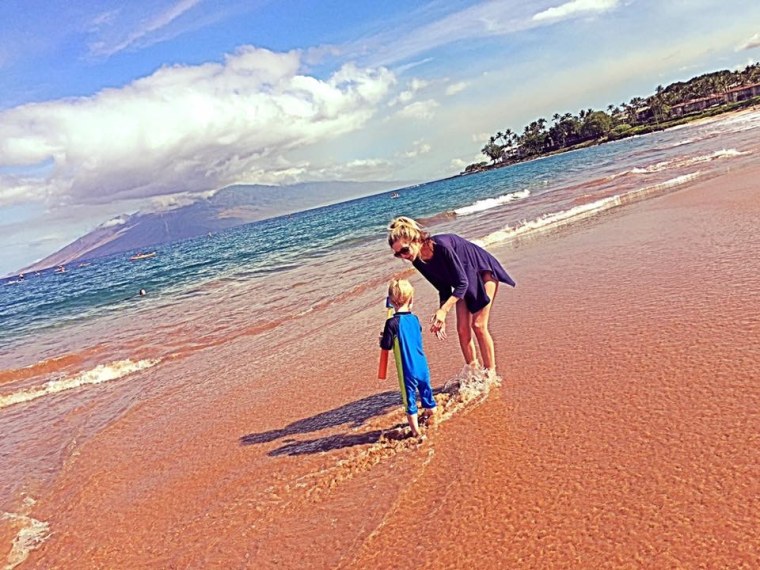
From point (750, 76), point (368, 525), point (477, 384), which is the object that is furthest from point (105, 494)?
point (750, 76)

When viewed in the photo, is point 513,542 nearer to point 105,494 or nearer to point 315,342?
point 105,494

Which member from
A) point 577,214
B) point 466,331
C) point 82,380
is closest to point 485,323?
point 466,331

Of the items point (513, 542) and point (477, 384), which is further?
point (477, 384)

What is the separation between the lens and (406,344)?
4.88m

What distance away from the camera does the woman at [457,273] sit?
198 inches

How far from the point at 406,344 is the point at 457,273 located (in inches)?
32.9

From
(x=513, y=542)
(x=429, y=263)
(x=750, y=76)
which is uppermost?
(x=750, y=76)

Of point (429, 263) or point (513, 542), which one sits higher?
point (429, 263)

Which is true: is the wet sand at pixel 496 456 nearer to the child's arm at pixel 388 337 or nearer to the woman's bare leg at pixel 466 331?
the woman's bare leg at pixel 466 331

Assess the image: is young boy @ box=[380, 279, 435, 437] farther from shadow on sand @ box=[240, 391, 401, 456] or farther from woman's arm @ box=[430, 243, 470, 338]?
shadow on sand @ box=[240, 391, 401, 456]

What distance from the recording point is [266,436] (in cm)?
602

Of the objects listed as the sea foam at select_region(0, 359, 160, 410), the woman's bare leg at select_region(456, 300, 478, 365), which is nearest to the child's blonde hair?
the woman's bare leg at select_region(456, 300, 478, 365)

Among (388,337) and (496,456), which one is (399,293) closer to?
(388,337)

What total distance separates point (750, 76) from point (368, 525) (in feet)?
525
